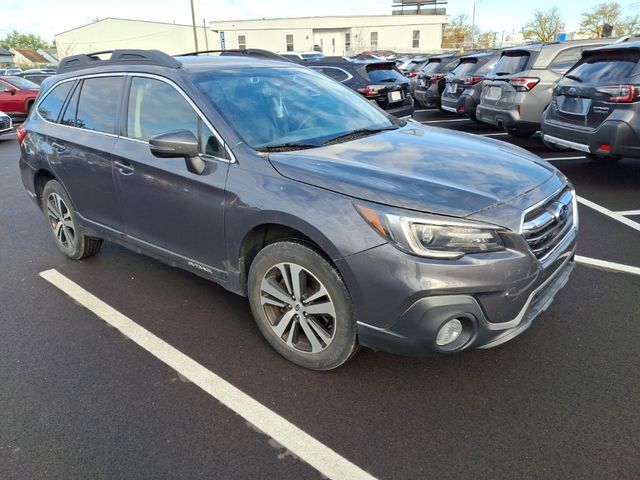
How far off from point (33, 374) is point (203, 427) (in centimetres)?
124

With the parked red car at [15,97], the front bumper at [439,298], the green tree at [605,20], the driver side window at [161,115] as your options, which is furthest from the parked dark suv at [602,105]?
the green tree at [605,20]

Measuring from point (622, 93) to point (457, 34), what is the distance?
240 feet

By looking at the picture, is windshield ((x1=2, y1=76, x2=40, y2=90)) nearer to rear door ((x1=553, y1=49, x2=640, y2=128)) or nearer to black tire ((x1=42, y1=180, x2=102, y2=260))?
black tire ((x1=42, y1=180, x2=102, y2=260))

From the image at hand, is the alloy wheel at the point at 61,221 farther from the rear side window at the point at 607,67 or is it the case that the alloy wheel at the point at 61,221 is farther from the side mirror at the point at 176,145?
the rear side window at the point at 607,67

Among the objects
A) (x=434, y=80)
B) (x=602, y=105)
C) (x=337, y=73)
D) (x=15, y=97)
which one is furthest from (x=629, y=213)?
(x=15, y=97)

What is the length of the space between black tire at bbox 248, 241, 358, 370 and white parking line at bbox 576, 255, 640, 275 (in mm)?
2607

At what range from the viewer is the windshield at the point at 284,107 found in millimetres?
3129

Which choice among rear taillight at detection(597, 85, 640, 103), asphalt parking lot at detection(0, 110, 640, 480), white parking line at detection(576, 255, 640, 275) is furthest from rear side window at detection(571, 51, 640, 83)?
asphalt parking lot at detection(0, 110, 640, 480)

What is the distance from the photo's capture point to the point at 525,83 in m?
8.45

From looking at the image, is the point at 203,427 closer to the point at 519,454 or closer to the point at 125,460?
the point at 125,460

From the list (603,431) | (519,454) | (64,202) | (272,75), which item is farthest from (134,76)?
(603,431)

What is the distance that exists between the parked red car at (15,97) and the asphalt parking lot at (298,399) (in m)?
15.0

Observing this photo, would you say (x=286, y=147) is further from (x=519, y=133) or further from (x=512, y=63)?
(x=519, y=133)

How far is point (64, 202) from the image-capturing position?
4453 mm
